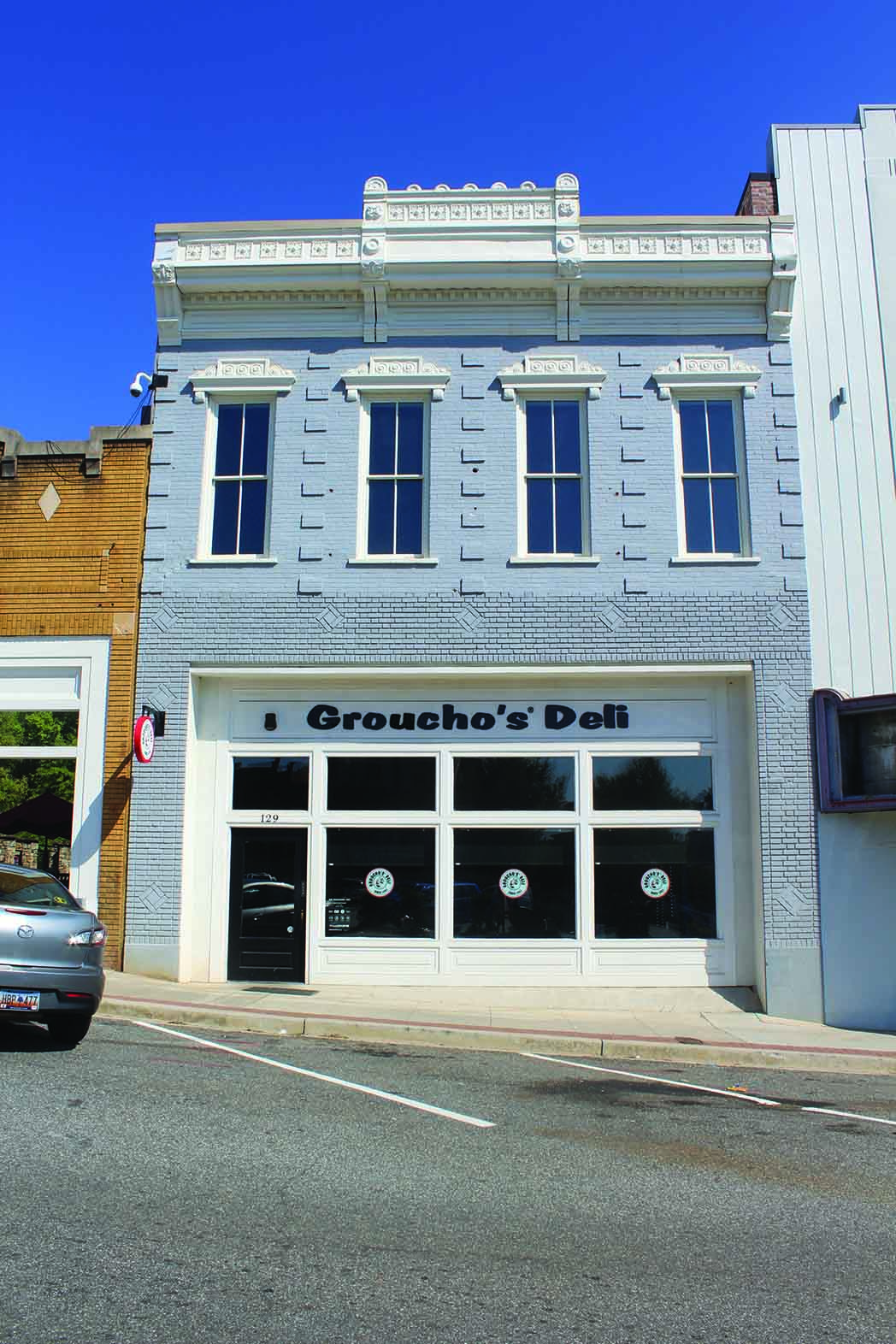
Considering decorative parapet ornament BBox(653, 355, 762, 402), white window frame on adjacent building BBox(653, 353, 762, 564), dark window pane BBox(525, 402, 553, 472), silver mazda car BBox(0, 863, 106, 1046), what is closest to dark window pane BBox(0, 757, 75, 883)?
silver mazda car BBox(0, 863, 106, 1046)

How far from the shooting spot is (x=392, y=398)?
48.9 feet

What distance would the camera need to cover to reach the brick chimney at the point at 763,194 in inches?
604

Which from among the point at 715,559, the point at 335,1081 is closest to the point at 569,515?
the point at 715,559

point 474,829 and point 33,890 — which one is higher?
point 474,829

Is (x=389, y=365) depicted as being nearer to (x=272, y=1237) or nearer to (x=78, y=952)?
(x=78, y=952)

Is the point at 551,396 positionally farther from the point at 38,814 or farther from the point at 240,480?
the point at 38,814

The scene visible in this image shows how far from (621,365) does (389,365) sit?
316 centimetres

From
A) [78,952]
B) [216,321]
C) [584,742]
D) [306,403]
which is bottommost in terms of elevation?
[78,952]

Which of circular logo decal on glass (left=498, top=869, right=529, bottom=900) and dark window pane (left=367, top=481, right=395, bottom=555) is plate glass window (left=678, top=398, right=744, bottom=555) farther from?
circular logo decal on glass (left=498, top=869, right=529, bottom=900)

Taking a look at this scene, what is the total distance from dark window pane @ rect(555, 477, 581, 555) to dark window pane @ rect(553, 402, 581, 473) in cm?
23

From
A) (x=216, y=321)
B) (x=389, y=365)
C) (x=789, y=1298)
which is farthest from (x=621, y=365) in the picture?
(x=789, y=1298)

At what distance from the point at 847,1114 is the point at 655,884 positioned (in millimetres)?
5420

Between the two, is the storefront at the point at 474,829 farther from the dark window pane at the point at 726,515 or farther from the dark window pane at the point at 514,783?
the dark window pane at the point at 726,515

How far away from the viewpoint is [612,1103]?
331 inches
